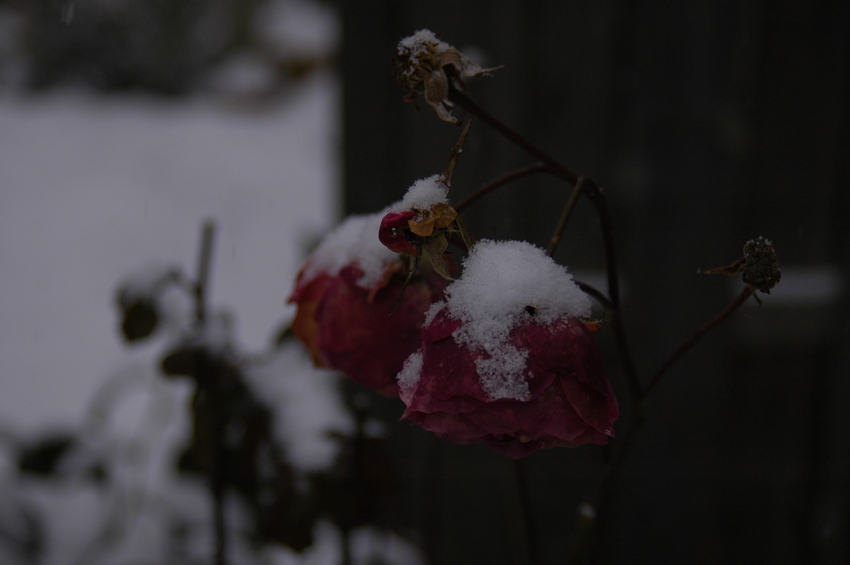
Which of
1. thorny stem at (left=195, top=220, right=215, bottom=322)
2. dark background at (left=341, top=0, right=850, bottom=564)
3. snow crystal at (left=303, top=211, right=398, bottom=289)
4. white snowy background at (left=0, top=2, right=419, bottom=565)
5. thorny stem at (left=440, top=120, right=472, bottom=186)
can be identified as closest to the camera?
thorny stem at (left=440, top=120, right=472, bottom=186)

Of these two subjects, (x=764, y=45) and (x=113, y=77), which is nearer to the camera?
(x=764, y=45)

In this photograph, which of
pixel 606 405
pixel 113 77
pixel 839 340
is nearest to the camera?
pixel 606 405

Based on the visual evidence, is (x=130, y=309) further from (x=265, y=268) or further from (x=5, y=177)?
(x=5, y=177)

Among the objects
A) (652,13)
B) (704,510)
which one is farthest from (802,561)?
(652,13)

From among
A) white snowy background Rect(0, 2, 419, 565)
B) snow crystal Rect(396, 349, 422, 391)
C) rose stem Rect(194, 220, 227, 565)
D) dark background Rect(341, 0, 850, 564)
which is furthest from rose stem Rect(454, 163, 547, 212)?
dark background Rect(341, 0, 850, 564)

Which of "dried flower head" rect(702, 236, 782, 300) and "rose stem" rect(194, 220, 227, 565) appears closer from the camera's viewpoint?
"dried flower head" rect(702, 236, 782, 300)

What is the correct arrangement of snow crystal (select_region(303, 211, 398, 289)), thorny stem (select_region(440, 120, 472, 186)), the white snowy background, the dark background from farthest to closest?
the dark background → the white snowy background → snow crystal (select_region(303, 211, 398, 289)) → thorny stem (select_region(440, 120, 472, 186))

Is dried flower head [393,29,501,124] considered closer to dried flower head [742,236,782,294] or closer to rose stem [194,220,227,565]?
dried flower head [742,236,782,294]

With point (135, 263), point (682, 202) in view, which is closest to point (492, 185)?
point (682, 202)
